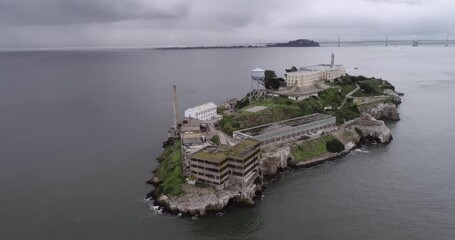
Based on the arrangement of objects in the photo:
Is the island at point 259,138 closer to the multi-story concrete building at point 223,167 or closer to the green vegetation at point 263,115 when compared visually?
the green vegetation at point 263,115

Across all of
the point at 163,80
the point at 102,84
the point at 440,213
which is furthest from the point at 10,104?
the point at 440,213

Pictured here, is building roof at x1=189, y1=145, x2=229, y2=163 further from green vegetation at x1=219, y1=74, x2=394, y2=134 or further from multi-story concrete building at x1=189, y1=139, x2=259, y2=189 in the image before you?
green vegetation at x1=219, y1=74, x2=394, y2=134

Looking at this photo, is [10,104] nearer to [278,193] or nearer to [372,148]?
[278,193]

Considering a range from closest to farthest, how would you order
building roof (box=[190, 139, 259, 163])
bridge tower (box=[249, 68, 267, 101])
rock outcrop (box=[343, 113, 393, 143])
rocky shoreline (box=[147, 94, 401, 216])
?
rocky shoreline (box=[147, 94, 401, 216]) < building roof (box=[190, 139, 259, 163]) < rock outcrop (box=[343, 113, 393, 143]) < bridge tower (box=[249, 68, 267, 101])

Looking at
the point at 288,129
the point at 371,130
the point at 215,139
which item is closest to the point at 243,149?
the point at 215,139

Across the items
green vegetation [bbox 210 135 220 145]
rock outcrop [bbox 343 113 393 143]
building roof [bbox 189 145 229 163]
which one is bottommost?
rock outcrop [bbox 343 113 393 143]

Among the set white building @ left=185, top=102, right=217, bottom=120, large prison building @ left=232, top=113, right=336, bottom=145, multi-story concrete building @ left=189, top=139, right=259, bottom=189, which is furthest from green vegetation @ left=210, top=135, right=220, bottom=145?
white building @ left=185, top=102, right=217, bottom=120
